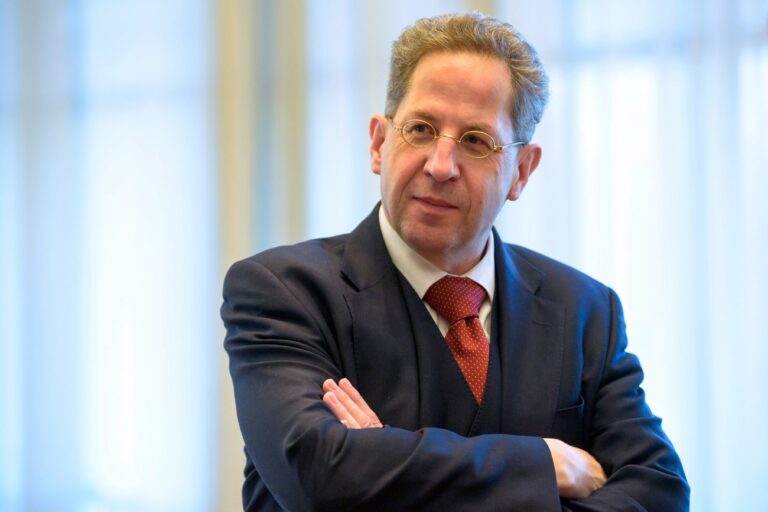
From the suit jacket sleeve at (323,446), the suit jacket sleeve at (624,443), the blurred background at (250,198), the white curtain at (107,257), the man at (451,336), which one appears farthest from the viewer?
the white curtain at (107,257)

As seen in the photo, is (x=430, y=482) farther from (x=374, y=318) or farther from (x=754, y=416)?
(x=754, y=416)

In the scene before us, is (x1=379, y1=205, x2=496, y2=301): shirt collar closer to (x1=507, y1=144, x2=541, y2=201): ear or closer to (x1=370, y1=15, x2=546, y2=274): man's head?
(x1=370, y1=15, x2=546, y2=274): man's head

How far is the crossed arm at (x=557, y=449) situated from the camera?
1.85 meters

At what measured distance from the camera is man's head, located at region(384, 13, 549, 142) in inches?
83.7

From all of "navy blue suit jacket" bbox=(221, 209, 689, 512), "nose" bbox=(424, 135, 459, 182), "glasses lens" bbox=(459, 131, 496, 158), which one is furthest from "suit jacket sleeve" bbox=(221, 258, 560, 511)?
"glasses lens" bbox=(459, 131, 496, 158)

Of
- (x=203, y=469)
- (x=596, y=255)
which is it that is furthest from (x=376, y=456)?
(x=203, y=469)

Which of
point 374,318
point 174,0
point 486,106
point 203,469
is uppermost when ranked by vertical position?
point 174,0

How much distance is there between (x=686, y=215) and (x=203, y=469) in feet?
6.74

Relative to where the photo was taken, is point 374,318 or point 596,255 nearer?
point 374,318

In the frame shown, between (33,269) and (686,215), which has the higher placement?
(686,215)

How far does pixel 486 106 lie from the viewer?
2.11 meters

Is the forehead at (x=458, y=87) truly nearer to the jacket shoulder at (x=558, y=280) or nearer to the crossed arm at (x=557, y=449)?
the jacket shoulder at (x=558, y=280)

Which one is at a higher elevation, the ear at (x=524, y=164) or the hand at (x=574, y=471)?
the ear at (x=524, y=164)

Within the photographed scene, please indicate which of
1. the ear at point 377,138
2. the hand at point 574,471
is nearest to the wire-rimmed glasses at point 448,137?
the ear at point 377,138
